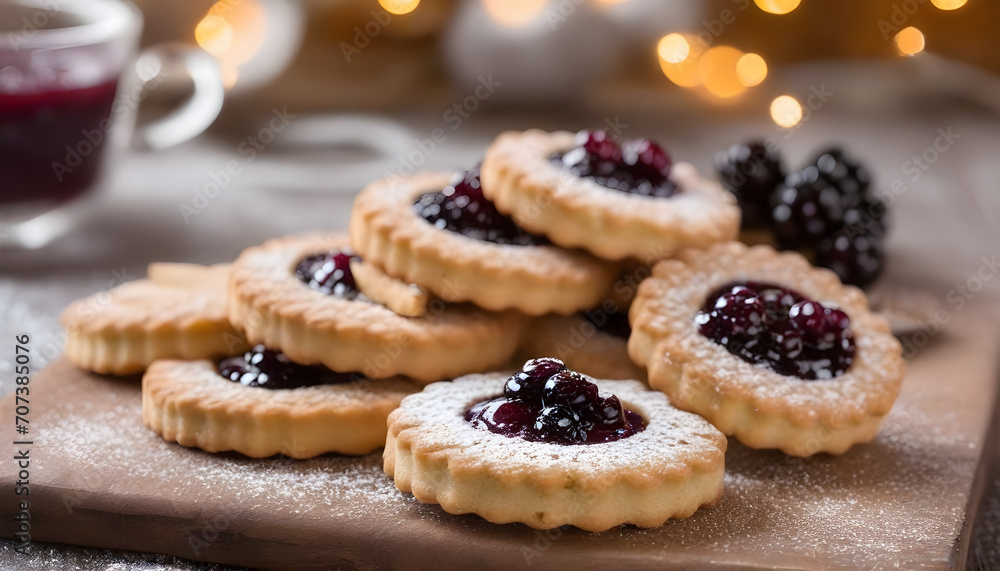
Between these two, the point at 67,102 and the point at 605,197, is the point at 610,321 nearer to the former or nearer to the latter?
the point at 605,197

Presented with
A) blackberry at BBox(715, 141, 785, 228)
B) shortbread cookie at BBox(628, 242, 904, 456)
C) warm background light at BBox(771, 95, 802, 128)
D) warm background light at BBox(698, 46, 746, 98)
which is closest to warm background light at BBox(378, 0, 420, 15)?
warm background light at BBox(698, 46, 746, 98)

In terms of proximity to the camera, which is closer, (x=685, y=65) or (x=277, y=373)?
(x=277, y=373)

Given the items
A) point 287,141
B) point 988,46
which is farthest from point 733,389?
point 988,46

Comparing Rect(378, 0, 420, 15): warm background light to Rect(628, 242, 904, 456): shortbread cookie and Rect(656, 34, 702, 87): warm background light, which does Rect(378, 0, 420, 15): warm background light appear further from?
Rect(628, 242, 904, 456): shortbread cookie

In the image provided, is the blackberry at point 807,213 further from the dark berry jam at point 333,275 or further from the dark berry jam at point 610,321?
the dark berry jam at point 333,275

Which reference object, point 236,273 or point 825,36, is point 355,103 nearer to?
point 825,36

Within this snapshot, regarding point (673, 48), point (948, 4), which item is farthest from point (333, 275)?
point (948, 4)
